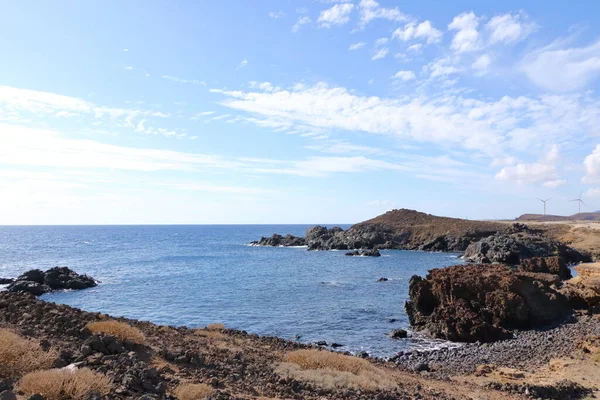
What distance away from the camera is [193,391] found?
10.7 meters

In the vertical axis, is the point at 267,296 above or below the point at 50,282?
above

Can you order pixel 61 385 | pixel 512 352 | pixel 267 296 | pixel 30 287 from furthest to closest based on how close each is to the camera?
pixel 30 287 → pixel 267 296 → pixel 512 352 → pixel 61 385

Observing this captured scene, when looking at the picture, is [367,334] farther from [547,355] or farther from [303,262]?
[303,262]

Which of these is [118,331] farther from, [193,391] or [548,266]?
[548,266]

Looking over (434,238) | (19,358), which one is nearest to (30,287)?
(19,358)

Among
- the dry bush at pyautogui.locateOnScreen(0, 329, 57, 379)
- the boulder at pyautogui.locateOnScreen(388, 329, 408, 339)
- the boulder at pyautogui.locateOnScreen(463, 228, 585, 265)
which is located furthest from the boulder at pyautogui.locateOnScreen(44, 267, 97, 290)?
the boulder at pyautogui.locateOnScreen(463, 228, 585, 265)

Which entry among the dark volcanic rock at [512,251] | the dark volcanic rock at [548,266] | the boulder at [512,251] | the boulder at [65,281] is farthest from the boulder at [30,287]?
the dark volcanic rock at [512,251]

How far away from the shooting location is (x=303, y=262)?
86.8 meters

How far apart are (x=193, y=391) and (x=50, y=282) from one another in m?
54.3

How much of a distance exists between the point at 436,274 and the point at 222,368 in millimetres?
27916

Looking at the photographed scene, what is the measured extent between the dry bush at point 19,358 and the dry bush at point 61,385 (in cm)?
102

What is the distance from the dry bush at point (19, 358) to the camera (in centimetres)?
980

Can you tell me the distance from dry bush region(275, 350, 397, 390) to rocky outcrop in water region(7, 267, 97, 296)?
47384 millimetres

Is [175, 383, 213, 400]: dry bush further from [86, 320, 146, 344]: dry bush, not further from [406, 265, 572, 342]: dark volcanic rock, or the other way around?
[406, 265, 572, 342]: dark volcanic rock
